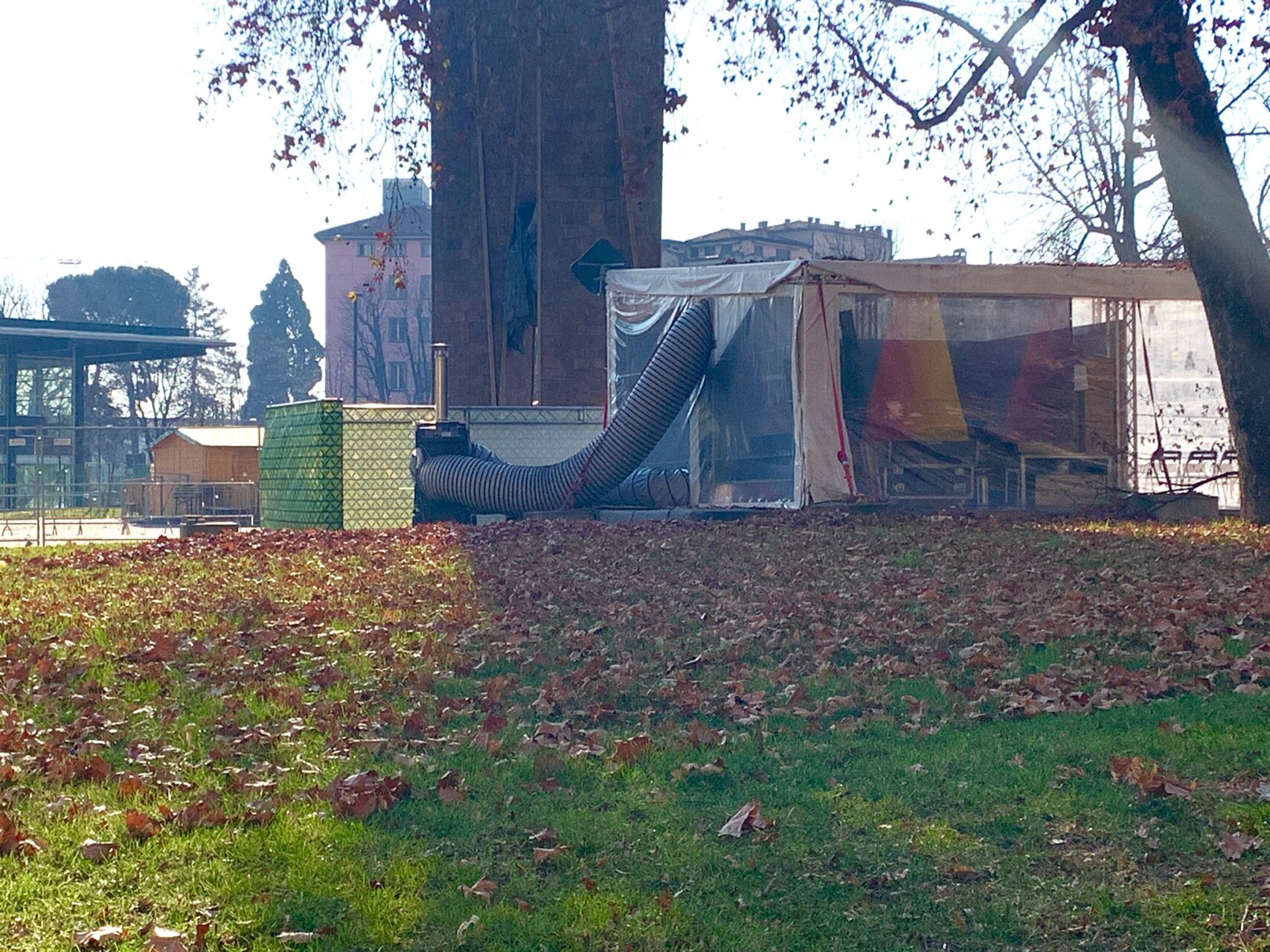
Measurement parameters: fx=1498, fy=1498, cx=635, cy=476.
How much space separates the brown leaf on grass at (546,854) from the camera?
445cm

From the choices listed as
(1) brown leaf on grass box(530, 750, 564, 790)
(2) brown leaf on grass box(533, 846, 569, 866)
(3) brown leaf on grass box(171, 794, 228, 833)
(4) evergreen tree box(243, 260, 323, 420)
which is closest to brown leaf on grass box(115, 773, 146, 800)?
(3) brown leaf on grass box(171, 794, 228, 833)

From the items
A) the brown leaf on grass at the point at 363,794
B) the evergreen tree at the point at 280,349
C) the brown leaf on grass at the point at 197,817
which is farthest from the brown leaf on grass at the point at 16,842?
the evergreen tree at the point at 280,349

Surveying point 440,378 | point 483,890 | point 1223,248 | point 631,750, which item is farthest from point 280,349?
point 483,890

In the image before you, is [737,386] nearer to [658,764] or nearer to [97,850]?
[658,764]

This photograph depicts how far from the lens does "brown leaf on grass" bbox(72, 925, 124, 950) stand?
12.4 ft

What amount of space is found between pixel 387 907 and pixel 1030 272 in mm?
14522

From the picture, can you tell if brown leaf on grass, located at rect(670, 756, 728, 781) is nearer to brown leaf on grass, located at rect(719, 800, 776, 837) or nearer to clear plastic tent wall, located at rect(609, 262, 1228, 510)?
brown leaf on grass, located at rect(719, 800, 776, 837)

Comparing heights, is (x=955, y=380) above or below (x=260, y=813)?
above

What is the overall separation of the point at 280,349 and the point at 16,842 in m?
96.4

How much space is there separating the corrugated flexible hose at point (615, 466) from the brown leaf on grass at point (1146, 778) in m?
13.2

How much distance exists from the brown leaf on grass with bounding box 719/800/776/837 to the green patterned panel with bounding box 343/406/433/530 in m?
17.2

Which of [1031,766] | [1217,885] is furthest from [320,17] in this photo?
[1217,885]

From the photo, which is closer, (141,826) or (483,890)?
(483,890)

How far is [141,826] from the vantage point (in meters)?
4.74
